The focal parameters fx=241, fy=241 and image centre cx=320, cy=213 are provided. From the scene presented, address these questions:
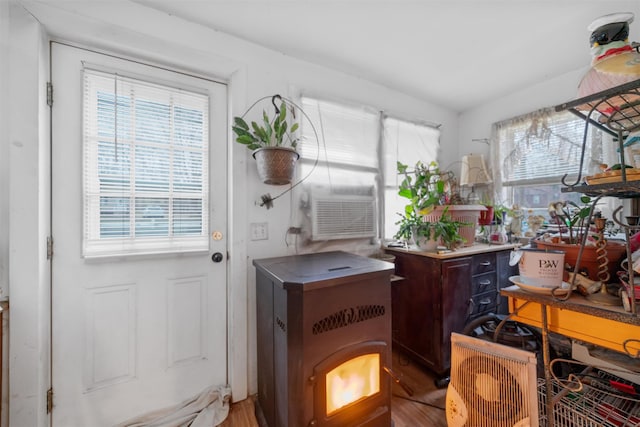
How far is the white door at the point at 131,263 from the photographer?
126cm

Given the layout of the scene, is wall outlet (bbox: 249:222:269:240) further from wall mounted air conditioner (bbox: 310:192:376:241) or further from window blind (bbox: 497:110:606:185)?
window blind (bbox: 497:110:606:185)

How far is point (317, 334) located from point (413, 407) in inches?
39.0

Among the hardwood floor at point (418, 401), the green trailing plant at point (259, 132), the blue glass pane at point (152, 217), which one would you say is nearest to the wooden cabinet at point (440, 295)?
the hardwood floor at point (418, 401)

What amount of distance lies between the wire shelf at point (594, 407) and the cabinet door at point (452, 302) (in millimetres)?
587

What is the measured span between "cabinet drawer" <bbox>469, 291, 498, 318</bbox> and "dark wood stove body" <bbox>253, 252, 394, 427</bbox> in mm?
970

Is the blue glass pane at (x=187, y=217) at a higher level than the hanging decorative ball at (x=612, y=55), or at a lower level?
lower

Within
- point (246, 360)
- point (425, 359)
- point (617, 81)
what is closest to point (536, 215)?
point (425, 359)

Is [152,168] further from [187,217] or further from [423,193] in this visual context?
[423,193]

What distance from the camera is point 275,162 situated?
4.64 ft

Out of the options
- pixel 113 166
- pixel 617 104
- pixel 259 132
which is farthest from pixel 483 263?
pixel 113 166

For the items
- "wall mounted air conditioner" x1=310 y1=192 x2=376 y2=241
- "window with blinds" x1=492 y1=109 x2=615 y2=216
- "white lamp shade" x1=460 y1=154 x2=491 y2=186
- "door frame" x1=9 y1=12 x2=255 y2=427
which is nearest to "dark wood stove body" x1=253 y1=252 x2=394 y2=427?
"wall mounted air conditioner" x1=310 y1=192 x2=376 y2=241

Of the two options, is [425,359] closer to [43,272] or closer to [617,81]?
[617,81]

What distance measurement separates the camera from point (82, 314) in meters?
1.28

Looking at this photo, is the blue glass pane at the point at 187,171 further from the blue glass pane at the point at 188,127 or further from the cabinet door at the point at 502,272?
the cabinet door at the point at 502,272
